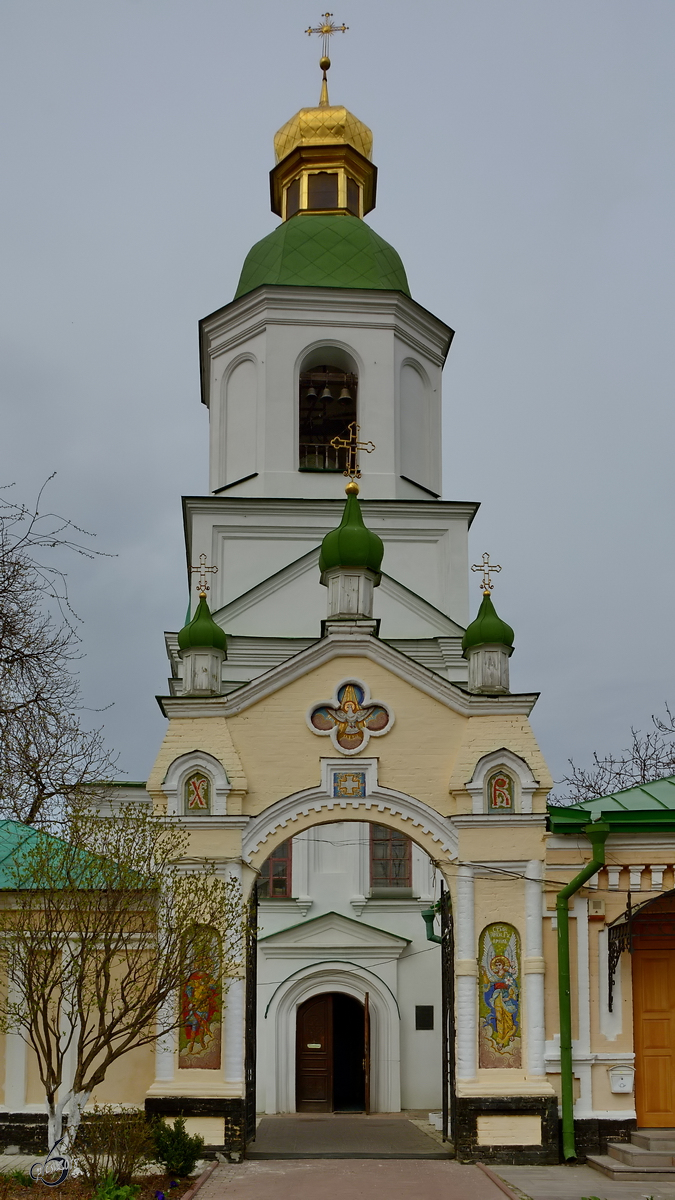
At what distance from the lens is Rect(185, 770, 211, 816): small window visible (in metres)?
13.4

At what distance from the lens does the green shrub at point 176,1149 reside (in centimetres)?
1145

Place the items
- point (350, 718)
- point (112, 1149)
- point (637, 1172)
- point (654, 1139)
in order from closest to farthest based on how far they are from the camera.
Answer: point (112, 1149) → point (637, 1172) → point (654, 1139) → point (350, 718)

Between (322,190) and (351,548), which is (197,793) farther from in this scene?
(322,190)

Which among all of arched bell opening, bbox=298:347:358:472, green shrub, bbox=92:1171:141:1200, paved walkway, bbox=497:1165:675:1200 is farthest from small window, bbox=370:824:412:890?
green shrub, bbox=92:1171:141:1200

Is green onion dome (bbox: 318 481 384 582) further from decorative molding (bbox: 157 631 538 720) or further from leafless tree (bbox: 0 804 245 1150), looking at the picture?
leafless tree (bbox: 0 804 245 1150)

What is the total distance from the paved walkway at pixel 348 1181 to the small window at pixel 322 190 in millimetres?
15104

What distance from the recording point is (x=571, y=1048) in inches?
509

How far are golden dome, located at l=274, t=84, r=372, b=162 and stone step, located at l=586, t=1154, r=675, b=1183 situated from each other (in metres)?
16.4

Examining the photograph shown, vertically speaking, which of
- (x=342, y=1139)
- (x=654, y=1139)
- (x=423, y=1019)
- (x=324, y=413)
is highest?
(x=324, y=413)

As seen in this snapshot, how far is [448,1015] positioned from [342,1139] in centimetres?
190

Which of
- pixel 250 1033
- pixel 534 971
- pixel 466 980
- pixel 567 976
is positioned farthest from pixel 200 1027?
pixel 567 976

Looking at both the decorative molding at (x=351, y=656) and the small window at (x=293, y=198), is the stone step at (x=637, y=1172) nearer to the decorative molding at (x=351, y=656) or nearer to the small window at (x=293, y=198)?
the decorative molding at (x=351, y=656)

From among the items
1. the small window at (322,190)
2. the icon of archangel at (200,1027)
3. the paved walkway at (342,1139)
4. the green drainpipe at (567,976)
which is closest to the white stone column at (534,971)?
the green drainpipe at (567,976)

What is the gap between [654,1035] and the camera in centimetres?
1323
